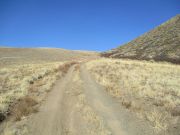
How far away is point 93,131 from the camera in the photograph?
7758mm

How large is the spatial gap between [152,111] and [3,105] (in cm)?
855

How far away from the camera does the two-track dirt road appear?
7.85m

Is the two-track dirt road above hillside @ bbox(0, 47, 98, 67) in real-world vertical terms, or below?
below

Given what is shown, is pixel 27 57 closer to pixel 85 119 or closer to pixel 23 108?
pixel 23 108

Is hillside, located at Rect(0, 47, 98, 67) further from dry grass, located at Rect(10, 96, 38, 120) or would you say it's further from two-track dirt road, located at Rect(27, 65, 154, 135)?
two-track dirt road, located at Rect(27, 65, 154, 135)

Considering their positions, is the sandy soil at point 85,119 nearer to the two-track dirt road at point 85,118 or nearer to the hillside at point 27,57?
the two-track dirt road at point 85,118

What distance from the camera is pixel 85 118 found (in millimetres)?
9133

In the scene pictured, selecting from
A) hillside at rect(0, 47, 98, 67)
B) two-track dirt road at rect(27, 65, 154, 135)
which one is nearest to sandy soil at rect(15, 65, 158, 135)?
two-track dirt road at rect(27, 65, 154, 135)

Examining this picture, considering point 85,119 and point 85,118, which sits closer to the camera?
point 85,119

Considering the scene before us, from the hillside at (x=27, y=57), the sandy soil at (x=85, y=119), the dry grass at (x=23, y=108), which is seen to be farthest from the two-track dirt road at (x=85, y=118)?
the hillside at (x=27, y=57)

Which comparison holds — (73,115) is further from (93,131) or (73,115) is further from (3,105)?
(3,105)

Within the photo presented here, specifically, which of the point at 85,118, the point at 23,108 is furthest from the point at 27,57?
the point at 85,118

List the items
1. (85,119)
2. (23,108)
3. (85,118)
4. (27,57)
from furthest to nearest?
1. (27,57)
2. (23,108)
3. (85,118)
4. (85,119)

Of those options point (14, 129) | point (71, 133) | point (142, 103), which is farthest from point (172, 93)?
point (14, 129)
